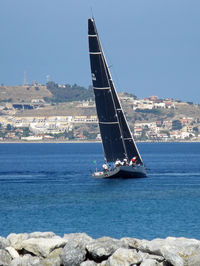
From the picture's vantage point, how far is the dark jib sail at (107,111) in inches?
2327

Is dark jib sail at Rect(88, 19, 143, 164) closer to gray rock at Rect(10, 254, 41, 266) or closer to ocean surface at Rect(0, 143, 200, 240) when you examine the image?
ocean surface at Rect(0, 143, 200, 240)

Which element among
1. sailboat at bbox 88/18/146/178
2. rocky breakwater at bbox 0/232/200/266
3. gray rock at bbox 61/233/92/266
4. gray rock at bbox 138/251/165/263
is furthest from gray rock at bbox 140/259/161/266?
sailboat at bbox 88/18/146/178

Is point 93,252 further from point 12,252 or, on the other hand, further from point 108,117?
A: point 108,117

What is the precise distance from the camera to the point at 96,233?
97.9ft

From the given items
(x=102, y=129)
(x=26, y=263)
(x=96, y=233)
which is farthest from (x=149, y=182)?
(x=26, y=263)

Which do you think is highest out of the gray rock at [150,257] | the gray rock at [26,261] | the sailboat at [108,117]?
the sailboat at [108,117]

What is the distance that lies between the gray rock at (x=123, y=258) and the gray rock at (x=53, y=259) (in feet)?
4.52

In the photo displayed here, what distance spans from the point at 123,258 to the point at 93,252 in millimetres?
905

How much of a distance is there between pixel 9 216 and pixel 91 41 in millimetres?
26248

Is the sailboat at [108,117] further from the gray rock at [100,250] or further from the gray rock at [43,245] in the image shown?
the gray rock at [100,250]

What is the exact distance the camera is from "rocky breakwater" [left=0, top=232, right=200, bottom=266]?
18.3m

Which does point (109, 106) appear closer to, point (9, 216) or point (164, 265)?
point (9, 216)

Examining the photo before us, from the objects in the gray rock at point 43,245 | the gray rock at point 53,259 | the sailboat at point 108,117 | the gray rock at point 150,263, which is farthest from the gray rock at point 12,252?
the sailboat at point 108,117

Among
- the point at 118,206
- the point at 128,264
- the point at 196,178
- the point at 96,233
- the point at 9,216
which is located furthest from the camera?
the point at 196,178
